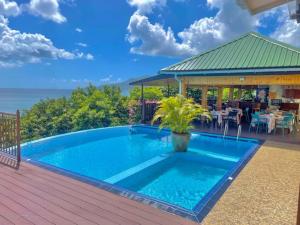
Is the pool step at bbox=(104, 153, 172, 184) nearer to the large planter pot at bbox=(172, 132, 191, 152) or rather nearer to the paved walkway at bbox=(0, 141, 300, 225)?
the large planter pot at bbox=(172, 132, 191, 152)

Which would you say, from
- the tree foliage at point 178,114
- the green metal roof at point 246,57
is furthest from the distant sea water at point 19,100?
the tree foliage at point 178,114

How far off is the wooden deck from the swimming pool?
284mm

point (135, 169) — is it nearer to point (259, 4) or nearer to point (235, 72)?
point (259, 4)

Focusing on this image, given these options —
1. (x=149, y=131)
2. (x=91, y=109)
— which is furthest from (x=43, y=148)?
(x=91, y=109)

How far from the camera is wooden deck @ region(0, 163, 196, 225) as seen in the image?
11.7 feet

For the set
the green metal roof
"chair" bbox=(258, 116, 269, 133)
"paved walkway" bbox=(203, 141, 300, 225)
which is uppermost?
the green metal roof

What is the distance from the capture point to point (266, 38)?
1338cm

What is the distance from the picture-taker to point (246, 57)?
12.0 metres

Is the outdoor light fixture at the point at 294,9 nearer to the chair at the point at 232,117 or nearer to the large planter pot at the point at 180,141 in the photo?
the large planter pot at the point at 180,141

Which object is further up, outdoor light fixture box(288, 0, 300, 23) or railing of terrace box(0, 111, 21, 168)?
outdoor light fixture box(288, 0, 300, 23)

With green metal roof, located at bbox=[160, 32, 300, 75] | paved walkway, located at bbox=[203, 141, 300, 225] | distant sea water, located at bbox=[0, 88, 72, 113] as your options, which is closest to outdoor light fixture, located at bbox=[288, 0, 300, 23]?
paved walkway, located at bbox=[203, 141, 300, 225]

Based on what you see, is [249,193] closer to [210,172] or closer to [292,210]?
[292,210]

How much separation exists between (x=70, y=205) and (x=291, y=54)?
36.4ft

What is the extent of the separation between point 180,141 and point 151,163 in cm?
169
